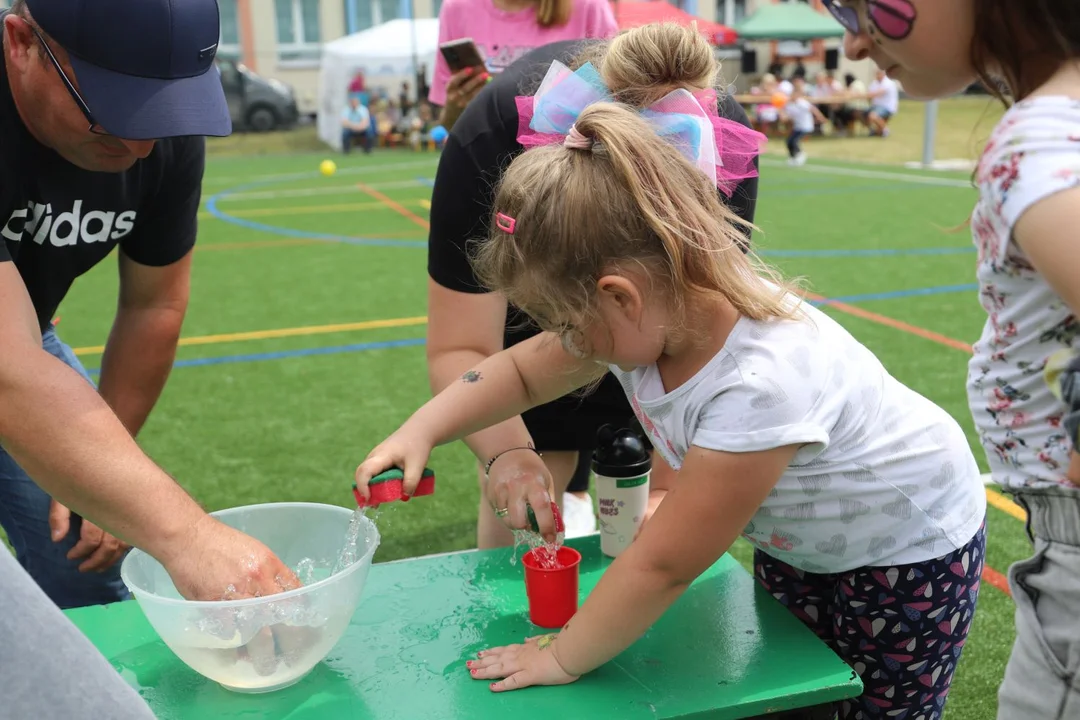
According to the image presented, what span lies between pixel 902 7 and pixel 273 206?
37.3 feet

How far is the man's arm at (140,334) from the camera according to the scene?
2.53 m

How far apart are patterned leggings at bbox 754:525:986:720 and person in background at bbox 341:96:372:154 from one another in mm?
19210

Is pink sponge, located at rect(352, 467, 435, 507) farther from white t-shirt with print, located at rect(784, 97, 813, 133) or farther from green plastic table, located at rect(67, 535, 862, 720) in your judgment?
white t-shirt with print, located at rect(784, 97, 813, 133)

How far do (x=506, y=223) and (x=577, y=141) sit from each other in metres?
0.16

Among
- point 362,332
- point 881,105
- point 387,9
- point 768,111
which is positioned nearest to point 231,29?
point 387,9

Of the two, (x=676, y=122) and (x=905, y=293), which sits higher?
(x=676, y=122)

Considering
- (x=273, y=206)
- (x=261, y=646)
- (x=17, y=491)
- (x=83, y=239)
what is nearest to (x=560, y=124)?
(x=261, y=646)

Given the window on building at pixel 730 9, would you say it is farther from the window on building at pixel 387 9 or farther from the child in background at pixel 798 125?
the child in background at pixel 798 125

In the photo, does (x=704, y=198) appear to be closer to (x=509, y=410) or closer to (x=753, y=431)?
(x=753, y=431)

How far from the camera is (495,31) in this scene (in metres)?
3.46

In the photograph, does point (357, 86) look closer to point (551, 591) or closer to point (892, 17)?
point (551, 591)

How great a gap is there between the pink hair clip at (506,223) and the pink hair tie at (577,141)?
0.14 metres

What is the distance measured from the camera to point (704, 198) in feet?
4.88

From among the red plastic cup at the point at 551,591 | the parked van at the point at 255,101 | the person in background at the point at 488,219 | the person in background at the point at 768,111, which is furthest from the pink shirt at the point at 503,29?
the parked van at the point at 255,101
